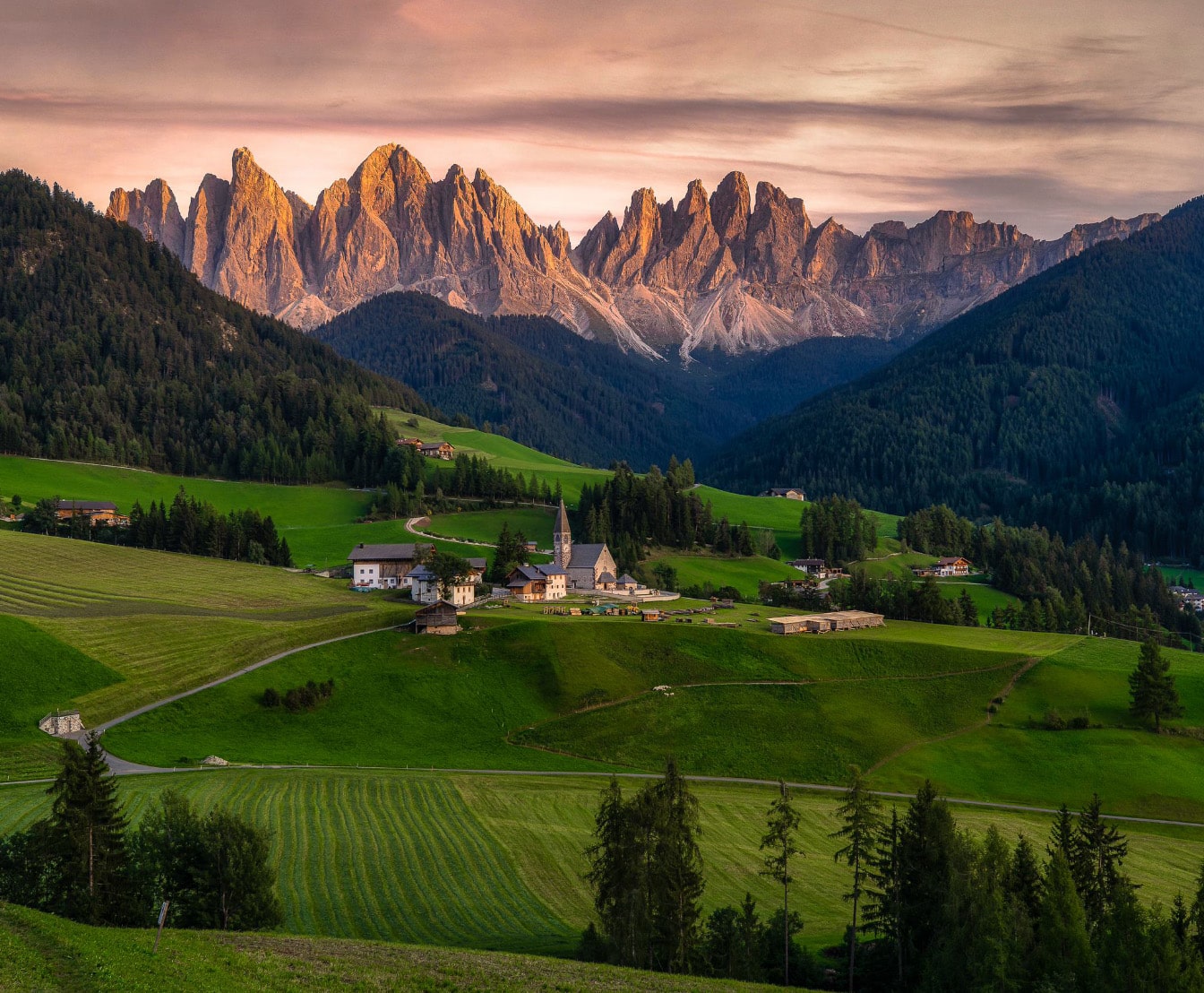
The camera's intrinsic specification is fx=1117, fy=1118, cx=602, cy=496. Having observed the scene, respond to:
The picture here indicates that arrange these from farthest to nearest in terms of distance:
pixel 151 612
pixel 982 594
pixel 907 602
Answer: pixel 982 594 < pixel 907 602 < pixel 151 612

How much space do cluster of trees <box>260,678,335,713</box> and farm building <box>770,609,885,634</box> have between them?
148 feet

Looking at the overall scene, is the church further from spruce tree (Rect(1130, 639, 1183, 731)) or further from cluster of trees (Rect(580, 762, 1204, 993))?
cluster of trees (Rect(580, 762, 1204, 993))

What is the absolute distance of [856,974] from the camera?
48.5 m

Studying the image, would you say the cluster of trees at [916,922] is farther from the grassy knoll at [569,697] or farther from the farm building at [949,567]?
the farm building at [949,567]

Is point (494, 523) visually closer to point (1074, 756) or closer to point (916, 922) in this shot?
point (1074, 756)

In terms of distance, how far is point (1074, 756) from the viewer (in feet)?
295

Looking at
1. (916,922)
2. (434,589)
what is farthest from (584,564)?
(916,922)

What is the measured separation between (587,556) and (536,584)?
1277 centimetres

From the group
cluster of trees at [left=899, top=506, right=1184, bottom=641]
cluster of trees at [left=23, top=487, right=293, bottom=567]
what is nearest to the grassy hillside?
cluster of trees at [left=23, top=487, right=293, bottom=567]

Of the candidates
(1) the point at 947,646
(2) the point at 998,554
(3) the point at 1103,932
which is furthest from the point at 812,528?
(3) the point at 1103,932

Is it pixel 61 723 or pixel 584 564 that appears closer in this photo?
pixel 61 723

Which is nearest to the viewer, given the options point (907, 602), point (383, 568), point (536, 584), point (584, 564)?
point (536, 584)

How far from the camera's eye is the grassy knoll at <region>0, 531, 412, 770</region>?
294ft

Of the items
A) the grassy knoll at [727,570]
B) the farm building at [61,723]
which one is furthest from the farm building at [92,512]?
the farm building at [61,723]
